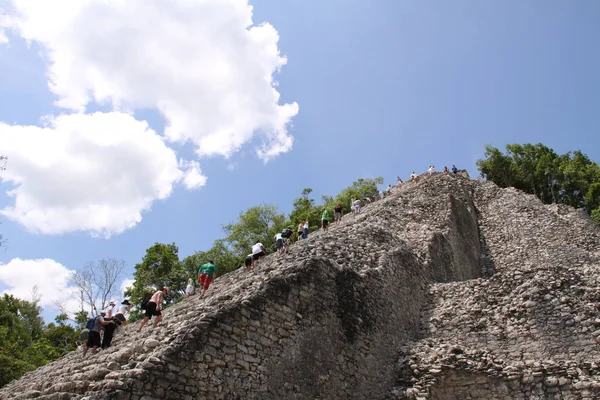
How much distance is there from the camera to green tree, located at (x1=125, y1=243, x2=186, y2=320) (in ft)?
93.5

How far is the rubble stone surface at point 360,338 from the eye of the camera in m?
6.86

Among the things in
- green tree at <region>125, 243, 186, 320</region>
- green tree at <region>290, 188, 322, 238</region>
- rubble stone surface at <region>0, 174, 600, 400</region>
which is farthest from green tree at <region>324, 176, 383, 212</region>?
rubble stone surface at <region>0, 174, 600, 400</region>

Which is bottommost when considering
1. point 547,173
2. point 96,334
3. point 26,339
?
point 96,334

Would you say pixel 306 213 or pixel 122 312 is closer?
pixel 122 312

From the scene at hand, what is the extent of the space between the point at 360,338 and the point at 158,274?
23.1 m

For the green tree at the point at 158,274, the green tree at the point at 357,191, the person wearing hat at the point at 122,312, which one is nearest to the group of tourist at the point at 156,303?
the person wearing hat at the point at 122,312

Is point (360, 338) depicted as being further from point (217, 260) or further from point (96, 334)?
point (217, 260)

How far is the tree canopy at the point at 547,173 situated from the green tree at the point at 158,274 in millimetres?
26703

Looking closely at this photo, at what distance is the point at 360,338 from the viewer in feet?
32.1

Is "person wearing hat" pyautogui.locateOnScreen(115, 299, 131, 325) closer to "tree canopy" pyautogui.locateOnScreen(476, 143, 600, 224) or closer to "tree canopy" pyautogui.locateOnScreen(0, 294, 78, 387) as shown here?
"tree canopy" pyautogui.locateOnScreen(0, 294, 78, 387)

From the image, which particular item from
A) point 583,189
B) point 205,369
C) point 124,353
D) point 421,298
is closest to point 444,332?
point 421,298

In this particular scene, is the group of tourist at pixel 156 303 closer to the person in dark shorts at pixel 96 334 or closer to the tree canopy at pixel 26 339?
the person in dark shorts at pixel 96 334

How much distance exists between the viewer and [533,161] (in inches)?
1471

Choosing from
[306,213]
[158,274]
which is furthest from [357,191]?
[158,274]
